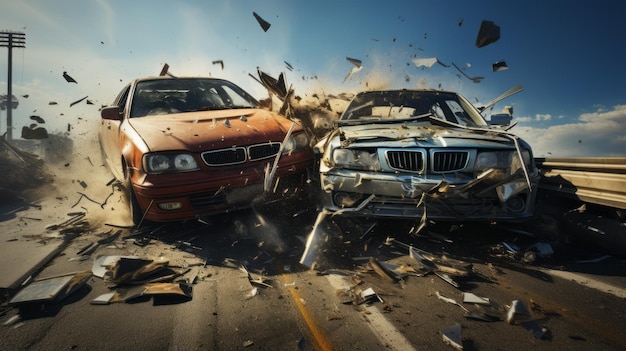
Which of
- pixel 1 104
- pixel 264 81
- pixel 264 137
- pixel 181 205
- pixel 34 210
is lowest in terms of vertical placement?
pixel 34 210

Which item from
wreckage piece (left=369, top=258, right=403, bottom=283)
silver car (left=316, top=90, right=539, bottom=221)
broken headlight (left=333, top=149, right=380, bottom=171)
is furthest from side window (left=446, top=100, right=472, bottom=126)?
wreckage piece (left=369, top=258, right=403, bottom=283)

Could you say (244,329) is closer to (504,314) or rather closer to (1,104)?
(504,314)

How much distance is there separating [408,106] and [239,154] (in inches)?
104

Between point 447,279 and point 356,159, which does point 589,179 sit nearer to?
point 447,279

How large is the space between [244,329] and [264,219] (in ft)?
7.47

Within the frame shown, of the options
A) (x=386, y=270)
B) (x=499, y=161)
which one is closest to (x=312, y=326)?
(x=386, y=270)

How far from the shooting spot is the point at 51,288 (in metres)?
3.00

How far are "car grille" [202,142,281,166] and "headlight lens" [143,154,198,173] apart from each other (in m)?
0.21

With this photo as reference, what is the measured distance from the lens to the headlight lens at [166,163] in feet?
12.8

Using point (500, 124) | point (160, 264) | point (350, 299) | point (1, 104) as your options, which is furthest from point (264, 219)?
point (1, 104)

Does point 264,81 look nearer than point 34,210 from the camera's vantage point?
Yes

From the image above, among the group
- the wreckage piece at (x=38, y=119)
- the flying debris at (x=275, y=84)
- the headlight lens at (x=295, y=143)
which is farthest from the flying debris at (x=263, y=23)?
the wreckage piece at (x=38, y=119)

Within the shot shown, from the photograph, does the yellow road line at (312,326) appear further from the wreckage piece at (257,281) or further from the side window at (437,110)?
the side window at (437,110)

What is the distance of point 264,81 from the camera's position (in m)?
6.38
